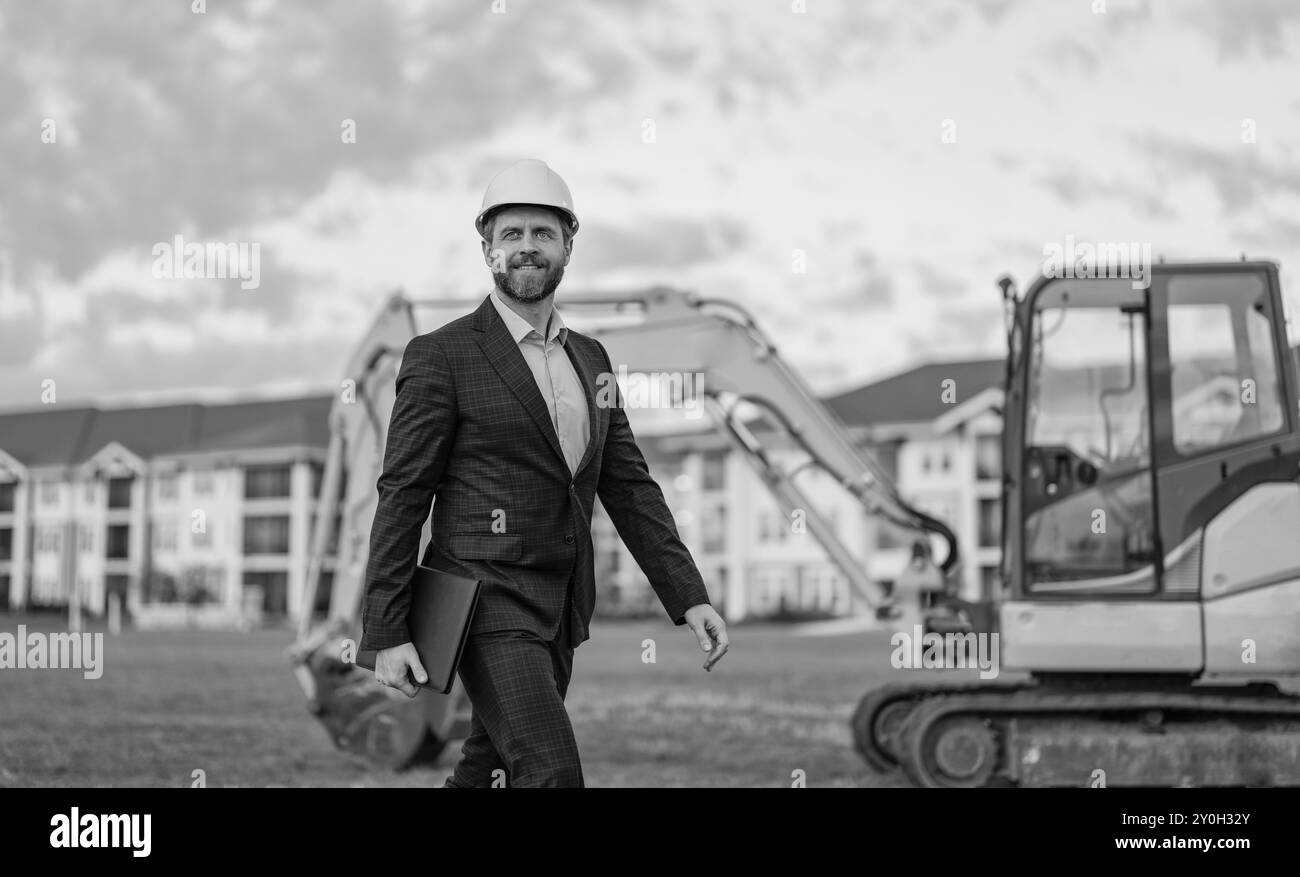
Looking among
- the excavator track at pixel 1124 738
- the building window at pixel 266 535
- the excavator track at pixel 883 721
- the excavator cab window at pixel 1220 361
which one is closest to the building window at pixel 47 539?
the building window at pixel 266 535

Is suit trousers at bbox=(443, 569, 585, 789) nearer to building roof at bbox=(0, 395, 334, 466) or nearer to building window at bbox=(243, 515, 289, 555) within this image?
building window at bbox=(243, 515, 289, 555)

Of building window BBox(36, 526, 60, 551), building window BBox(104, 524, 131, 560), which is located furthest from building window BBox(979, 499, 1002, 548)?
building window BBox(36, 526, 60, 551)

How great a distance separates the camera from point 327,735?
12.9 meters

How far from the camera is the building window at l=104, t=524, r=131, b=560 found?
82.8m

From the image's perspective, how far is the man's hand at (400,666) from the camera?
384 centimetres

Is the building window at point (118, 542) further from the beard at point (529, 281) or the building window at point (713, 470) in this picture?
the beard at point (529, 281)

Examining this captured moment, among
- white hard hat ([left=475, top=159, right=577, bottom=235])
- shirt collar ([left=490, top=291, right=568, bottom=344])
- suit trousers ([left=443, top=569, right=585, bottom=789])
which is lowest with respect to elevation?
suit trousers ([left=443, top=569, right=585, bottom=789])

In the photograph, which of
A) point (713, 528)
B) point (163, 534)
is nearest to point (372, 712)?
point (713, 528)

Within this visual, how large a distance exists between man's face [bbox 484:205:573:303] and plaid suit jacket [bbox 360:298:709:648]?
128 mm

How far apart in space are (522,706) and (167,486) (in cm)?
8279
